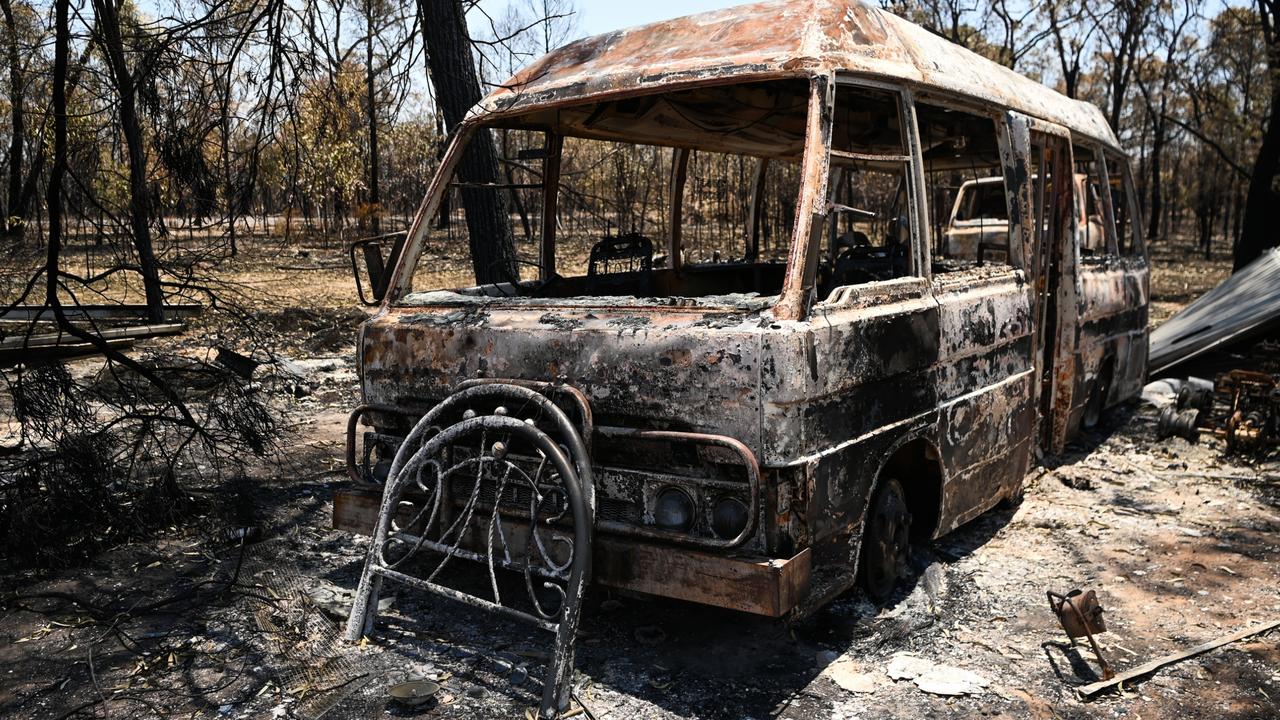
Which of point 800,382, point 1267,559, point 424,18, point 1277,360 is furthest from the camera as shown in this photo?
point 1277,360

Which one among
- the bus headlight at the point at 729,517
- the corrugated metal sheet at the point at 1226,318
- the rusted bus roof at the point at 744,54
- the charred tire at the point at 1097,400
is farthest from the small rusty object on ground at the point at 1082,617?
the corrugated metal sheet at the point at 1226,318

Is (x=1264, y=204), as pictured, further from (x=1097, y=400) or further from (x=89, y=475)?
(x=89, y=475)

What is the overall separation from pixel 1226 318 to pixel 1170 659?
6862 millimetres

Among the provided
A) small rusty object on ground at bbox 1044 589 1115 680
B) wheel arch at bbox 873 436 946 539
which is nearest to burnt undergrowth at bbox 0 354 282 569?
wheel arch at bbox 873 436 946 539

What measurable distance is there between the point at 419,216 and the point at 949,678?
3.01m

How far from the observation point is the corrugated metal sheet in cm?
901

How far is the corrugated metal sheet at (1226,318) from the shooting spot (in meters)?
9.01

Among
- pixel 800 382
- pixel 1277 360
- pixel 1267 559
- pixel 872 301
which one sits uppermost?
pixel 872 301

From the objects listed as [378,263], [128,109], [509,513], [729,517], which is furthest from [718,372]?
[128,109]

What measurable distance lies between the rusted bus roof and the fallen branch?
2.49m

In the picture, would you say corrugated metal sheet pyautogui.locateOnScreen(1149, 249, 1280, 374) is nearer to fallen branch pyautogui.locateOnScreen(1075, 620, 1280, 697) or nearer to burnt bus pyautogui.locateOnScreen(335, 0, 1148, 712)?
burnt bus pyautogui.locateOnScreen(335, 0, 1148, 712)

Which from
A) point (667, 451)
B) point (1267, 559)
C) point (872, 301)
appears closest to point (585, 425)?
point (667, 451)

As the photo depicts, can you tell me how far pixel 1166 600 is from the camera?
446 cm

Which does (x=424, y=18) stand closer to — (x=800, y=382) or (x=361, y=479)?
(x=361, y=479)
